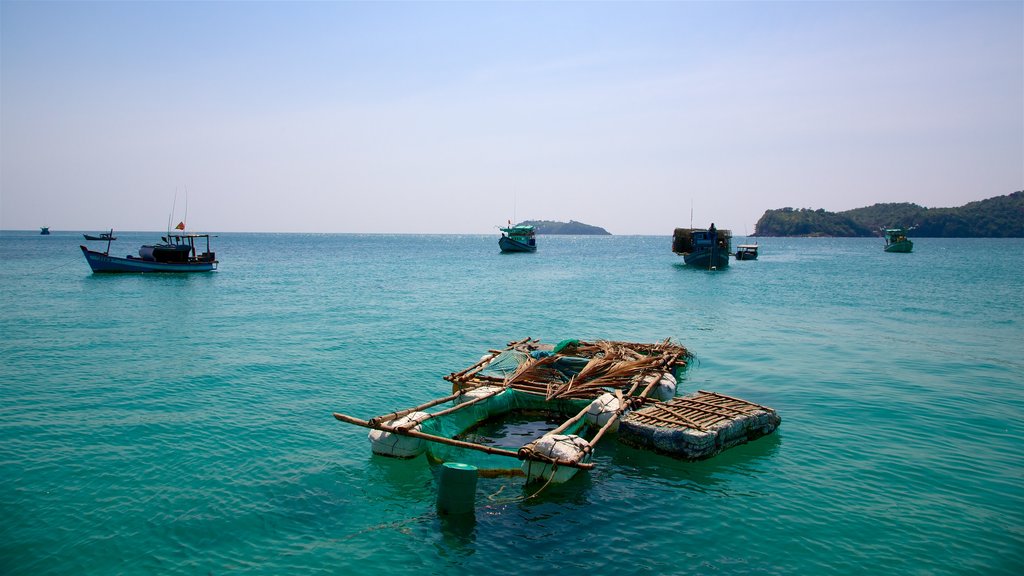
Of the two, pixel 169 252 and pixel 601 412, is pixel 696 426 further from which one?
pixel 169 252

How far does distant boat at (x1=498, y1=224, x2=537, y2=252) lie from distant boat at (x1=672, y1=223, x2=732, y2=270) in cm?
3694

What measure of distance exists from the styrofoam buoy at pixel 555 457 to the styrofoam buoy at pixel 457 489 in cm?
131

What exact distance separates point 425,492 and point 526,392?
4838 millimetres

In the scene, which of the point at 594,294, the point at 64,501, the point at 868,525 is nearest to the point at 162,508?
the point at 64,501

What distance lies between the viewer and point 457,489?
31.2 ft

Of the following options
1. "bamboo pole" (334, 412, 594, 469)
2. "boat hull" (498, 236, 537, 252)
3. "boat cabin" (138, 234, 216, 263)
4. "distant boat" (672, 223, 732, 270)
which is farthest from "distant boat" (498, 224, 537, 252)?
"bamboo pole" (334, 412, 594, 469)

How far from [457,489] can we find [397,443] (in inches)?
99.9

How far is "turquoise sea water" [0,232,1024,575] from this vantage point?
28.9 ft

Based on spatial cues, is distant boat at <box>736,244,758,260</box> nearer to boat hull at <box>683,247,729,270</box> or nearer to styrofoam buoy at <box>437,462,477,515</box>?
boat hull at <box>683,247,729,270</box>

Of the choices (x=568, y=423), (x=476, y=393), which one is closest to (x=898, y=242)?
(x=476, y=393)

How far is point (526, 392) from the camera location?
1505cm

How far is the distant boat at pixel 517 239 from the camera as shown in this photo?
4068 inches

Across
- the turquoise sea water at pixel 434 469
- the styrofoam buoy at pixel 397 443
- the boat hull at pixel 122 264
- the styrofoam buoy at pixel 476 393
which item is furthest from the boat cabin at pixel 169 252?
the styrofoam buoy at pixel 397 443

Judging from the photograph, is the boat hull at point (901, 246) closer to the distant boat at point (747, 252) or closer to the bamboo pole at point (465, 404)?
the distant boat at point (747, 252)
